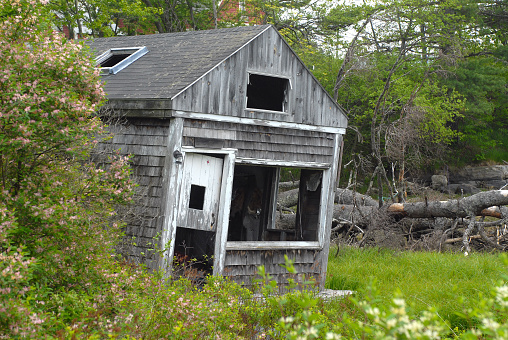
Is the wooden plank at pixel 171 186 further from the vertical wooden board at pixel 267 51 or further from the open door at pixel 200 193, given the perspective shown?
the vertical wooden board at pixel 267 51

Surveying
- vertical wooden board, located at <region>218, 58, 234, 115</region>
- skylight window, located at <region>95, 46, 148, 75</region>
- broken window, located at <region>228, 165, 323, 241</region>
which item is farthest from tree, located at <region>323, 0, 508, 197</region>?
vertical wooden board, located at <region>218, 58, 234, 115</region>

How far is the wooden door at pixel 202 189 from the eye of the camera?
8.30 m

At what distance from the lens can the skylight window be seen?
33.2 feet

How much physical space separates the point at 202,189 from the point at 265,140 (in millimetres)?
1420

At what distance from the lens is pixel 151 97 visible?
26.9 ft

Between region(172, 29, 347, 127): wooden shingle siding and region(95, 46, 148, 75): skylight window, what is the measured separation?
257cm

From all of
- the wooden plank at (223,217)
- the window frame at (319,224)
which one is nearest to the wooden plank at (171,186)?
the wooden plank at (223,217)

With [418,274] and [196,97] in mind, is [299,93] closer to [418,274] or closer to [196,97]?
[196,97]

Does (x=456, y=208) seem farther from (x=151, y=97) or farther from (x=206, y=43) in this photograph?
(x=151, y=97)

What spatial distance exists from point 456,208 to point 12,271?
35.7ft

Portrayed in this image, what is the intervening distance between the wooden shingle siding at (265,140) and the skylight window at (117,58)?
109 inches

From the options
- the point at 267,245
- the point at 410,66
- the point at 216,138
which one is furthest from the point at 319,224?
the point at 410,66

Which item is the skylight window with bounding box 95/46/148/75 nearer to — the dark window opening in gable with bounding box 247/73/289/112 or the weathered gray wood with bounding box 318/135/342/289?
the dark window opening in gable with bounding box 247/73/289/112

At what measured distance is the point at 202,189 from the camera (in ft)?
28.6
